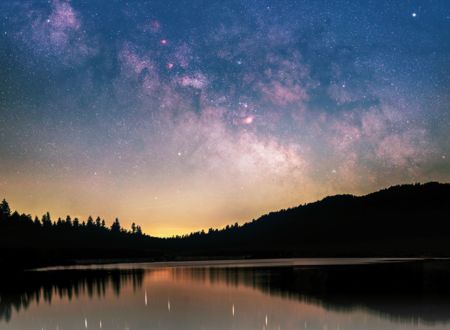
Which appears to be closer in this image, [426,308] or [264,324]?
[264,324]

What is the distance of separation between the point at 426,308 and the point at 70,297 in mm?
30697

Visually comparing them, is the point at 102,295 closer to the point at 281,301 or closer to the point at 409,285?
the point at 281,301

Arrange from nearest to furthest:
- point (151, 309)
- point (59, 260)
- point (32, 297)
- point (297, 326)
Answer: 1. point (297, 326)
2. point (151, 309)
3. point (32, 297)
4. point (59, 260)

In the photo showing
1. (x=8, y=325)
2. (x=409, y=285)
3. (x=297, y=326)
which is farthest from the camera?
(x=409, y=285)

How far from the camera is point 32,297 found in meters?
46.2

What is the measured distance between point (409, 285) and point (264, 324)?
25.8 metres

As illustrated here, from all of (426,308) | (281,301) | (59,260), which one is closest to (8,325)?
(281,301)

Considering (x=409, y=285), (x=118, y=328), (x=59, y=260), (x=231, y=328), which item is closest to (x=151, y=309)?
(x=118, y=328)

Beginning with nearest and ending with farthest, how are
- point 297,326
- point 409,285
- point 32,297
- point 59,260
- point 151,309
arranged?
1. point 297,326
2. point 151,309
3. point 32,297
4. point 409,285
5. point 59,260

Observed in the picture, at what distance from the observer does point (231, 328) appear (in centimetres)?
2812

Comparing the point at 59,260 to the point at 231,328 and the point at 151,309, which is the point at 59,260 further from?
the point at 231,328

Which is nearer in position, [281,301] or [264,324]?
[264,324]

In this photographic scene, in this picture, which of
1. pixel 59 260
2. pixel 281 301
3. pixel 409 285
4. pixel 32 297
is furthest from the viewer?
pixel 59 260

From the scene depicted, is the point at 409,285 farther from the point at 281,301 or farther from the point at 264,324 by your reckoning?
the point at 264,324
